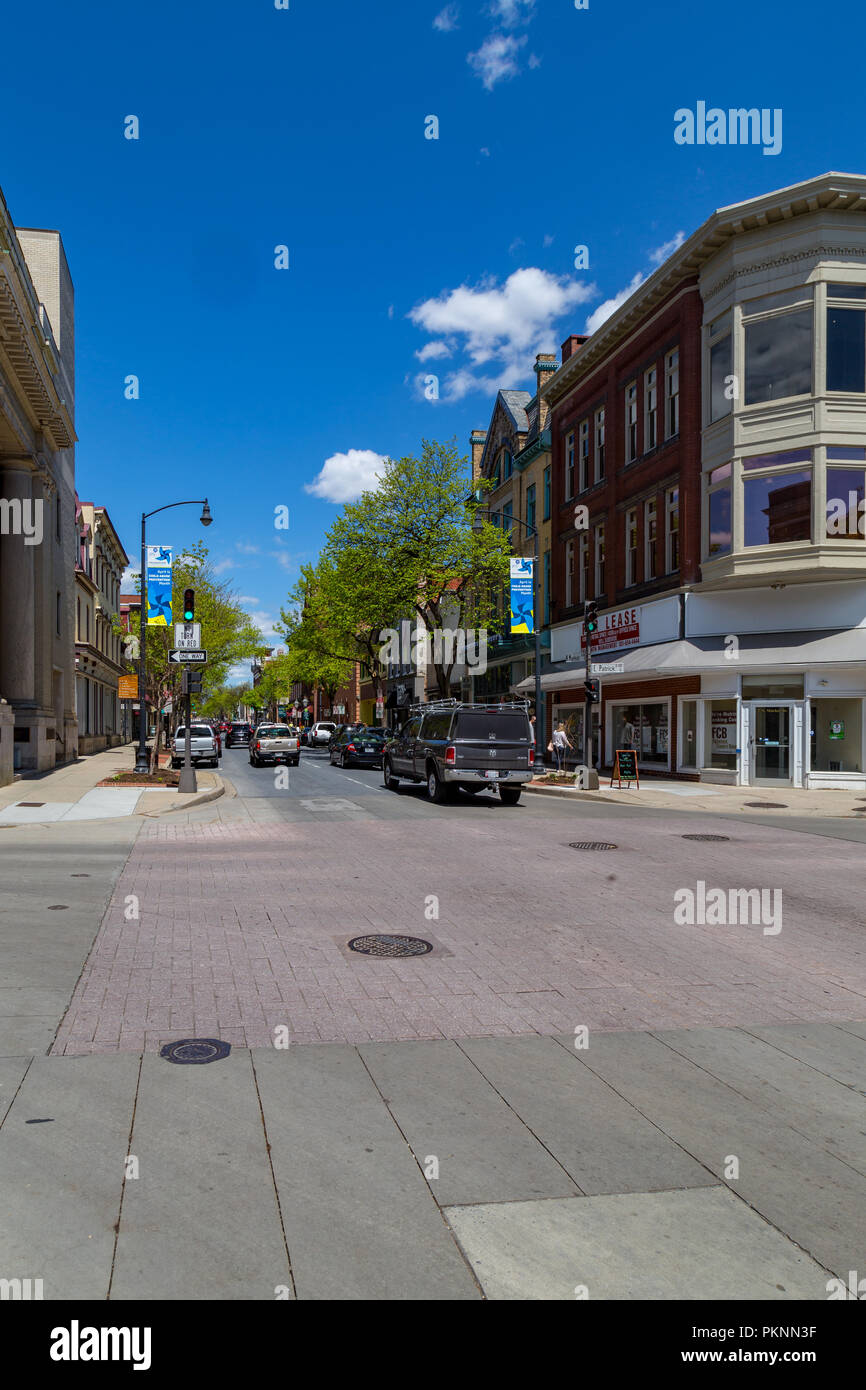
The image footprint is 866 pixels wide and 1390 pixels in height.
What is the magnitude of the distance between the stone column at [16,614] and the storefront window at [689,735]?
65.8 feet

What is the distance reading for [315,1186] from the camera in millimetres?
3811

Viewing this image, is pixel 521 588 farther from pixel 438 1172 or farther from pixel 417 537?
pixel 438 1172

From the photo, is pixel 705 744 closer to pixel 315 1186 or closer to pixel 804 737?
pixel 804 737

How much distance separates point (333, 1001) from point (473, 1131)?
2.20 metres

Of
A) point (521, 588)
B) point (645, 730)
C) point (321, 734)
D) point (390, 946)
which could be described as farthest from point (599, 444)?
point (390, 946)

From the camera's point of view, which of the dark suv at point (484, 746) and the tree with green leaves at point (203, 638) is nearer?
the dark suv at point (484, 746)

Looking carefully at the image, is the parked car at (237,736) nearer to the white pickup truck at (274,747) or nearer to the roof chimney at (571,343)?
the white pickup truck at (274,747)

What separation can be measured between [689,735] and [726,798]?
19.7 ft

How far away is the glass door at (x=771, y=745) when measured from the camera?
27281 mm

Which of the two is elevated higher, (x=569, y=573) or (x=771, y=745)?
(x=569, y=573)

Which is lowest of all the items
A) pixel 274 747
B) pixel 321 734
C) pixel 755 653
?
pixel 321 734

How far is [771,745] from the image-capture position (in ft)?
90.7
